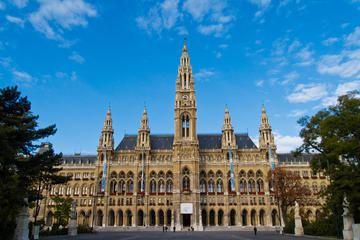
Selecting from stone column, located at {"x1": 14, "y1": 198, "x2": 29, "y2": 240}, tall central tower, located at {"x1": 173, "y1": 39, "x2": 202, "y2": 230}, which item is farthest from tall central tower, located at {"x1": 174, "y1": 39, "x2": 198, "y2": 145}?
stone column, located at {"x1": 14, "y1": 198, "x2": 29, "y2": 240}

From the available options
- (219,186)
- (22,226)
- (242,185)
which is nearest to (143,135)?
(219,186)

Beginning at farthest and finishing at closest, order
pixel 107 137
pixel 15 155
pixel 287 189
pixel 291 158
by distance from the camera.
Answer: pixel 291 158
pixel 107 137
pixel 287 189
pixel 15 155

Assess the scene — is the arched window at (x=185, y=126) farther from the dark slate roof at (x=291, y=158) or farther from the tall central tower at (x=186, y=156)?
the dark slate roof at (x=291, y=158)

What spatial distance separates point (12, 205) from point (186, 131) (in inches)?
2290

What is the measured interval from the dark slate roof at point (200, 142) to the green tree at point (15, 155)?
2149 inches

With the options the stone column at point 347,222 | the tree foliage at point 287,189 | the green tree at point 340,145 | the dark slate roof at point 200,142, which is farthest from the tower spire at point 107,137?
the stone column at point 347,222

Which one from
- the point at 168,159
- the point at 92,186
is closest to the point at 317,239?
the point at 168,159

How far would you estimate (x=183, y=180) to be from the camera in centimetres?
7694

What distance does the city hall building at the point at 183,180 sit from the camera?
75.2m

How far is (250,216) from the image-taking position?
75000 mm

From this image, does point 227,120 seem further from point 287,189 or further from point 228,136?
point 287,189

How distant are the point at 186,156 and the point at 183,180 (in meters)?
6.58

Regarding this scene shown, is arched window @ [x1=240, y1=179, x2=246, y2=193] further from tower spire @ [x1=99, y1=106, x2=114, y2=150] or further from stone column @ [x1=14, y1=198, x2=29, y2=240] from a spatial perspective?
stone column @ [x1=14, y1=198, x2=29, y2=240]

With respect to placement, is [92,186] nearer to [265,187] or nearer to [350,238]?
[265,187]
